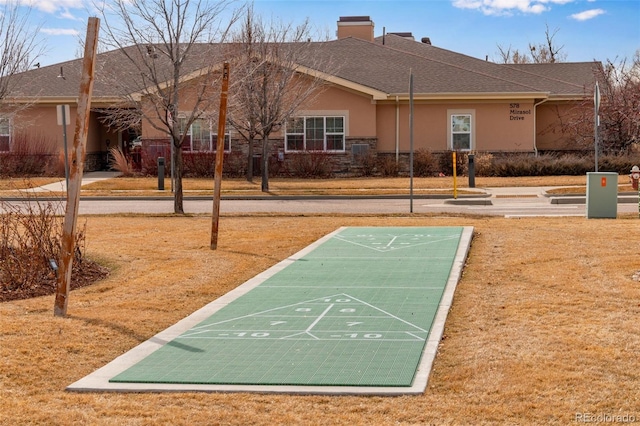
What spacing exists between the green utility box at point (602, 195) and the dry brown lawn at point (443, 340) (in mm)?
3319

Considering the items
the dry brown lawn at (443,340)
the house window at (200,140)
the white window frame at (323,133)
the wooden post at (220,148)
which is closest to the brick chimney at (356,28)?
the white window frame at (323,133)

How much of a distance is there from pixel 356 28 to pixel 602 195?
1102 inches

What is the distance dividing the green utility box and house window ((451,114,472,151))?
745 inches

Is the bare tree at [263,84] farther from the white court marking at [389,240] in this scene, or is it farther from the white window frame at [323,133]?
the white court marking at [389,240]

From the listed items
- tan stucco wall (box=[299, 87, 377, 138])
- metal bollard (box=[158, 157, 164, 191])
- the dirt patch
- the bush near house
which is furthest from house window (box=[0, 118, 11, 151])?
the bush near house

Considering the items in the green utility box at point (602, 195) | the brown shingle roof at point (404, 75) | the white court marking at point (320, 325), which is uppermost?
the brown shingle roof at point (404, 75)

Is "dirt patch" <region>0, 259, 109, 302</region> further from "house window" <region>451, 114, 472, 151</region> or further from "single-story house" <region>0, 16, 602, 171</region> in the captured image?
"house window" <region>451, 114, 472, 151</region>

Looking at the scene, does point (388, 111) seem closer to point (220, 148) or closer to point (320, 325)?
point (220, 148)

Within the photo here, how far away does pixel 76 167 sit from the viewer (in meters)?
9.39

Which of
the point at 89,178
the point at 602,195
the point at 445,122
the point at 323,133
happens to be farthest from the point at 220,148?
the point at 445,122

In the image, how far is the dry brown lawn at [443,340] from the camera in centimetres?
625

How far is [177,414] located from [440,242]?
31.6ft

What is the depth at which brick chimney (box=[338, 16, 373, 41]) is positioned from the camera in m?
45.2

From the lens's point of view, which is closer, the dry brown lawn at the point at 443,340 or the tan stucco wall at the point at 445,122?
the dry brown lawn at the point at 443,340
